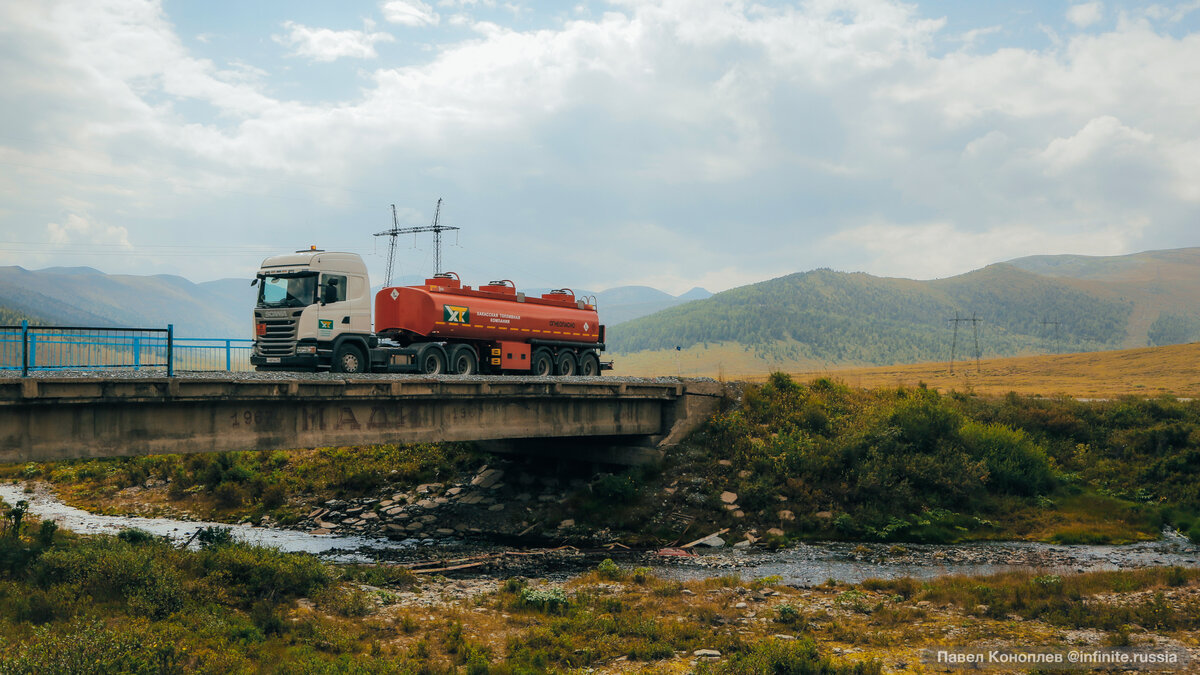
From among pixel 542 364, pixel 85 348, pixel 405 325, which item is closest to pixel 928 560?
pixel 542 364

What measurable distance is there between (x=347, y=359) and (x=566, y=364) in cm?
1099

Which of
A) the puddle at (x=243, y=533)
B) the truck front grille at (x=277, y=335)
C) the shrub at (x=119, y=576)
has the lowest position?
the puddle at (x=243, y=533)

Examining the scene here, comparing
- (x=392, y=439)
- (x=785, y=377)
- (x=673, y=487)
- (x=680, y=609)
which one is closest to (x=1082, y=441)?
(x=785, y=377)

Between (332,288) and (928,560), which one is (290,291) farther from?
(928,560)

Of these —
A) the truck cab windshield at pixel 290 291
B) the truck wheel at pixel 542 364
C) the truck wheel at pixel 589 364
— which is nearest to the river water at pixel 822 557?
the truck cab windshield at pixel 290 291

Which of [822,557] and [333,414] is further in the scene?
[822,557]

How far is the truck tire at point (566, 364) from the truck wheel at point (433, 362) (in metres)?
6.58

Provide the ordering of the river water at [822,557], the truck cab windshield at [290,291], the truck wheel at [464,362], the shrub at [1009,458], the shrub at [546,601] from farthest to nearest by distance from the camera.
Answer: the shrub at [1009,458], the truck wheel at [464,362], the truck cab windshield at [290,291], the river water at [822,557], the shrub at [546,601]

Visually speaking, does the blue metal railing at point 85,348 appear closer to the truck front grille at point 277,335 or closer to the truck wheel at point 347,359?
the truck front grille at point 277,335

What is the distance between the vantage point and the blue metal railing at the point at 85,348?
1797 cm

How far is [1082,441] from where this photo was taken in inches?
1362

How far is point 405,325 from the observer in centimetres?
2827

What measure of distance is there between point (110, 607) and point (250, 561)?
3068 millimetres

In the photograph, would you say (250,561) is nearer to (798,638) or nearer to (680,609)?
(680,609)
